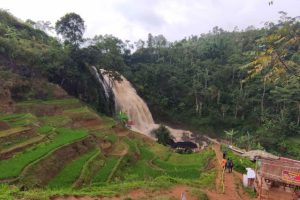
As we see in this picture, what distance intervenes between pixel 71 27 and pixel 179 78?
21.5m

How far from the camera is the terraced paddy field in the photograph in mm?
12969

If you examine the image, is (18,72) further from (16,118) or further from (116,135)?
(116,135)

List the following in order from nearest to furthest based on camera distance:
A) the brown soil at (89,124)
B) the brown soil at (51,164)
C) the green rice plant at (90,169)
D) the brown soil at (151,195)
A: the brown soil at (151,195), the brown soil at (51,164), the green rice plant at (90,169), the brown soil at (89,124)

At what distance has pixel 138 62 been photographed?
5650 centimetres

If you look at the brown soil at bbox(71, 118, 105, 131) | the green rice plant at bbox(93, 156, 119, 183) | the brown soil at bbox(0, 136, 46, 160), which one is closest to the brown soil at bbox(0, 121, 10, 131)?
the brown soil at bbox(0, 136, 46, 160)

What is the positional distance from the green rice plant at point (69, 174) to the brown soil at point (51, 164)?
25cm

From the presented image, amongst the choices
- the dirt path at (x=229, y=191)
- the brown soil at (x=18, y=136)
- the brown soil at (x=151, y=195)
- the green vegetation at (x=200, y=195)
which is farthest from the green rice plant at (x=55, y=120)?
the green vegetation at (x=200, y=195)

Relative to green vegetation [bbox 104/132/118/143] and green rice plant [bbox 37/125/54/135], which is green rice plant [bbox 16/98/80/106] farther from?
green vegetation [bbox 104/132/118/143]

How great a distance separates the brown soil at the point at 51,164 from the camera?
44.4 feet

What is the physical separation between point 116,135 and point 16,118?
6259 millimetres

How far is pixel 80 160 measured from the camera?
668 inches

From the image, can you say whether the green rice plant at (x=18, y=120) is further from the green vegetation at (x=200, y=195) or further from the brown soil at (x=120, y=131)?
the green vegetation at (x=200, y=195)

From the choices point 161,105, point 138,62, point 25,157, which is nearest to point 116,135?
point 25,157

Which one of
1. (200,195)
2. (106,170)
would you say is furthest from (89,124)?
(200,195)
